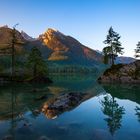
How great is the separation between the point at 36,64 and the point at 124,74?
29429 millimetres

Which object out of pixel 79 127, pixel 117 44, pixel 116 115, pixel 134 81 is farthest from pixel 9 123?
pixel 117 44

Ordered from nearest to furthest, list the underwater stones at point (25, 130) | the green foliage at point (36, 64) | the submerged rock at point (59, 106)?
the underwater stones at point (25, 130), the submerged rock at point (59, 106), the green foliage at point (36, 64)

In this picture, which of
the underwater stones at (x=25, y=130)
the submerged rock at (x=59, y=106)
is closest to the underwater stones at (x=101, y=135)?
the underwater stones at (x=25, y=130)

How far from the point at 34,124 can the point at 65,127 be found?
263cm

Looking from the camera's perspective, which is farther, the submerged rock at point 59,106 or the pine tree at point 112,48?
the pine tree at point 112,48

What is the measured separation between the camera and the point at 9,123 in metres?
18.3

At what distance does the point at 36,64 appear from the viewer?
76.0m

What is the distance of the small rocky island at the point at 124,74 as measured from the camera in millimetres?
72500

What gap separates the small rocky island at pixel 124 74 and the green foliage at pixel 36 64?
2133cm

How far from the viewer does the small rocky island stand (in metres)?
72.5

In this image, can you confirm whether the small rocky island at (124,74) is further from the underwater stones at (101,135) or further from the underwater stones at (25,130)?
the underwater stones at (25,130)

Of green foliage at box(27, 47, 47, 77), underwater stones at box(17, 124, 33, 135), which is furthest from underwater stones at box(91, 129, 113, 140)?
green foliage at box(27, 47, 47, 77)

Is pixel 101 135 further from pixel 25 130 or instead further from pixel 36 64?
pixel 36 64

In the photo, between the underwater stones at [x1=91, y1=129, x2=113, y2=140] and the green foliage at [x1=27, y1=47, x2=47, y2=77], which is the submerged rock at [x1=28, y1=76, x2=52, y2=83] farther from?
the underwater stones at [x1=91, y1=129, x2=113, y2=140]
